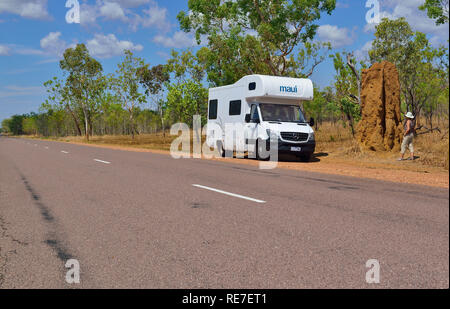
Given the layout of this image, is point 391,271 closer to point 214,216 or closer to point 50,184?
point 214,216

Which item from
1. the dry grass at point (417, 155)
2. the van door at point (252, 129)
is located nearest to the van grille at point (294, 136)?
the van door at point (252, 129)

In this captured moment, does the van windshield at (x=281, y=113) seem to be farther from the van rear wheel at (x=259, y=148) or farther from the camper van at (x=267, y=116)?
the van rear wheel at (x=259, y=148)

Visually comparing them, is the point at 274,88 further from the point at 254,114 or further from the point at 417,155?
the point at 417,155

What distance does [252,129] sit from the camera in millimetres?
16203

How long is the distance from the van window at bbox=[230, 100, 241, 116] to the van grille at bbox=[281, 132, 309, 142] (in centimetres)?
266

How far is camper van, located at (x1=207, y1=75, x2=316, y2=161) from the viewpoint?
1553cm

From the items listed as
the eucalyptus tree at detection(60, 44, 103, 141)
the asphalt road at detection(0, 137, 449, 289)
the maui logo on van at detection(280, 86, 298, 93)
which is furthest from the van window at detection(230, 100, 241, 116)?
the eucalyptus tree at detection(60, 44, 103, 141)

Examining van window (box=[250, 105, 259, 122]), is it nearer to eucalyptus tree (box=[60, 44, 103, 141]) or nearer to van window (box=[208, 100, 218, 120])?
van window (box=[208, 100, 218, 120])

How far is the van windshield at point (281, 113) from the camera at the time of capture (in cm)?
1623

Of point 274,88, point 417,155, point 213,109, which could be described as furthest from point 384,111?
point 213,109

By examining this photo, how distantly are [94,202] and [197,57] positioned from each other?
36892mm

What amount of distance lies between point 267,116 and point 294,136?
1.41m

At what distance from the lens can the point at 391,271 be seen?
347 cm
